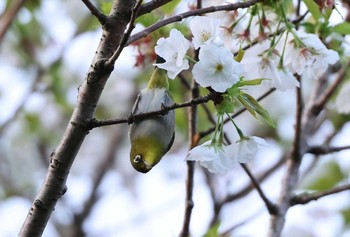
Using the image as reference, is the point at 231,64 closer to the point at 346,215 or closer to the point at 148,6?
the point at 148,6

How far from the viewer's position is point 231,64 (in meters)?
0.74

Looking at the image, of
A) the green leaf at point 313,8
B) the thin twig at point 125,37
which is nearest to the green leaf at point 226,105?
the thin twig at point 125,37

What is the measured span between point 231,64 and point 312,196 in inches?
22.1

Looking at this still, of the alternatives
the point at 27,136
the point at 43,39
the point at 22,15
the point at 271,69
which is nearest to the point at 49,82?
the point at 22,15

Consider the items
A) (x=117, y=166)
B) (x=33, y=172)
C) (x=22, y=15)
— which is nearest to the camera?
(x=22, y=15)

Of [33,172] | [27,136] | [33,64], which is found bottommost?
[33,172]

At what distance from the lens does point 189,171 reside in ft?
3.76

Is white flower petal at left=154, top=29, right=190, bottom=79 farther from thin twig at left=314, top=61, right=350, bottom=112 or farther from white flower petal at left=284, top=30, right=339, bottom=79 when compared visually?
thin twig at left=314, top=61, right=350, bottom=112

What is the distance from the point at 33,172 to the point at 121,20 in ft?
7.98

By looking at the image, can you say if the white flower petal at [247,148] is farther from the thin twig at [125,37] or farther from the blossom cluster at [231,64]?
the thin twig at [125,37]

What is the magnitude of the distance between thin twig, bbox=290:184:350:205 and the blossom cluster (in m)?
0.29

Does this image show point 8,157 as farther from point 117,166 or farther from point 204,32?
point 204,32

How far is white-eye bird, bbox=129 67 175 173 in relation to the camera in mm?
736

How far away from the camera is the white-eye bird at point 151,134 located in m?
0.74
